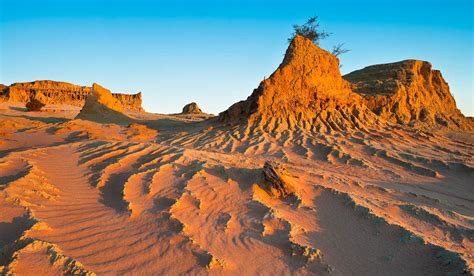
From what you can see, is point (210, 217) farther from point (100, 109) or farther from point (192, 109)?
point (192, 109)

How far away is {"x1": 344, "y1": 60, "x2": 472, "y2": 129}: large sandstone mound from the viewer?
1454cm

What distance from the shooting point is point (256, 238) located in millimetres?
3158

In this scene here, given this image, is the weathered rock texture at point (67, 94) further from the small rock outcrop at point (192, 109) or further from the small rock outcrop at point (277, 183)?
the small rock outcrop at point (277, 183)

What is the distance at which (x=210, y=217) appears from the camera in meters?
3.55

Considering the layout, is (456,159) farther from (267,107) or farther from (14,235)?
(14,235)

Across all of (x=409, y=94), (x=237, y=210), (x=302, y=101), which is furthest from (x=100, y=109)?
(x=409, y=94)

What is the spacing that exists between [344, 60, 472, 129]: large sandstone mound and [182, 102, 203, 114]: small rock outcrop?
14098 millimetres

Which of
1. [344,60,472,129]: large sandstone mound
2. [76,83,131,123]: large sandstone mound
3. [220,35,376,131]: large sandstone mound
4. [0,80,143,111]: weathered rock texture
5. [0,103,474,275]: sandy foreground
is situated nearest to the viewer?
[0,103,474,275]: sandy foreground

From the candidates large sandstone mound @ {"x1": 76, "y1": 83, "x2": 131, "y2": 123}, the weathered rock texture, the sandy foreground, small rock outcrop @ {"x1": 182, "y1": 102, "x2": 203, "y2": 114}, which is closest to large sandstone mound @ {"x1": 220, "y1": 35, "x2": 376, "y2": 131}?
the sandy foreground

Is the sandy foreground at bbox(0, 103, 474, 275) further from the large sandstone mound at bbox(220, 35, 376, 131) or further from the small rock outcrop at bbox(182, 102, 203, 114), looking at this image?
the small rock outcrop at bbox(182, 102, 203, 114)

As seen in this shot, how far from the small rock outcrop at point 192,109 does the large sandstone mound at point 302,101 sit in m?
17.2

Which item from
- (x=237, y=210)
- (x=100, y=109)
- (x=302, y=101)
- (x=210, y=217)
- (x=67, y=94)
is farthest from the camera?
(x=67, y=94)

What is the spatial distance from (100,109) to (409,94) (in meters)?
15.1

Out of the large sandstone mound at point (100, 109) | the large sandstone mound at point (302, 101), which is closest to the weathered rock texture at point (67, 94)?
the large sandstone mound at point (100, 109)
